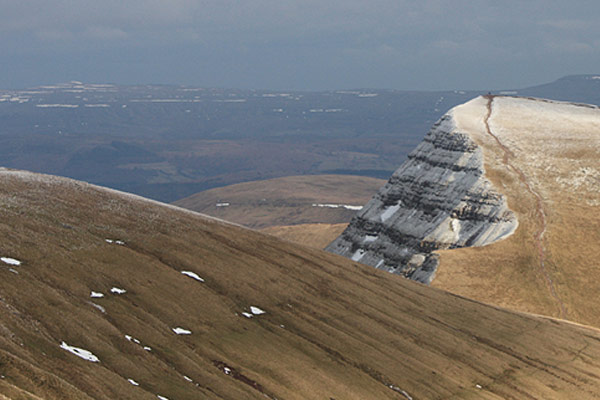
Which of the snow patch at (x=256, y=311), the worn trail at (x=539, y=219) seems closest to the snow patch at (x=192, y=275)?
the snow patch at (x=256, y=311)

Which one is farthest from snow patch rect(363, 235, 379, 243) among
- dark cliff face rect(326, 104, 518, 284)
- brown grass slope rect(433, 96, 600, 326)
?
brown grass slope rect(433, 96, 600, 326)

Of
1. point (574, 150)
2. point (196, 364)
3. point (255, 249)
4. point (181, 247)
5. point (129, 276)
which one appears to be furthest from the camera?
point (574, 150)

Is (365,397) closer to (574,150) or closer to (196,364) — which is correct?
(196,364)

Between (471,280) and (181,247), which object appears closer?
(181,247)

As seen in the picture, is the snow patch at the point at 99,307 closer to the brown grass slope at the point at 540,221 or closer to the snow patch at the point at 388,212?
the brown grass slope at the point at 540,221

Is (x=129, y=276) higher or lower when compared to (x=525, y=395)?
higher

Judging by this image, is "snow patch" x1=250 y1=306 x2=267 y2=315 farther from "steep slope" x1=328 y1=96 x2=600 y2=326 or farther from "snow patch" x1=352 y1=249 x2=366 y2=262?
"snow patch" x1=352 y1=249 x2=366 y2=262

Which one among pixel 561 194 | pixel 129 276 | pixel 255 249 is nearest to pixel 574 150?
pixel 561 194
